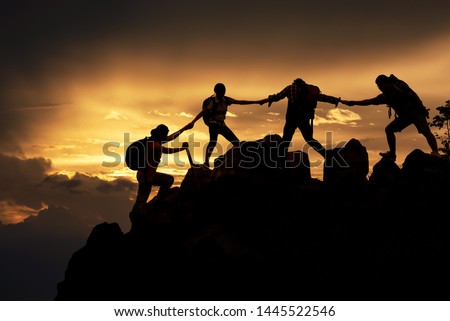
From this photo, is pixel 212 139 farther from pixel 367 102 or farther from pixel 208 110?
pixel 367 102

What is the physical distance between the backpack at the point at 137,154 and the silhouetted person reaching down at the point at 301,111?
4.77 m

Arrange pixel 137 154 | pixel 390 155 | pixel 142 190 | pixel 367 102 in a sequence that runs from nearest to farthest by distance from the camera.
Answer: pixel 390 155 → pixel 137 154 → pixel 142 190 → pixel 367 102

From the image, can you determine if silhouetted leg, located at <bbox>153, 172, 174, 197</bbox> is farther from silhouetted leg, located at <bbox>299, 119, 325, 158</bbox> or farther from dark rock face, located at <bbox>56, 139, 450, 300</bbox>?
silhouetted leg, located at <bbox>299, 119, 325, 158</bbox>

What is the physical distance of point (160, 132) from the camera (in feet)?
59.8

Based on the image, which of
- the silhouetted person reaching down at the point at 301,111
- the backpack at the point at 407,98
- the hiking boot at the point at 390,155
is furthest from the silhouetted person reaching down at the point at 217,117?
the backpack at the point at 407,98

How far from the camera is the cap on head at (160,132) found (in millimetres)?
18188

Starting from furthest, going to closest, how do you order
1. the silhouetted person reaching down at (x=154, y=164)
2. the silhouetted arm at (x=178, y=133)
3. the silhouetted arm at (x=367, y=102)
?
the silhouetted arm at (x=178, y=133) < the silhouetted arm at (x=367, y=102) < the silhouetted person reaching down at (x=154, y=164)

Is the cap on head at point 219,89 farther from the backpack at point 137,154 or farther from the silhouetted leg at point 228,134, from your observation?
the backpack at point 137,154

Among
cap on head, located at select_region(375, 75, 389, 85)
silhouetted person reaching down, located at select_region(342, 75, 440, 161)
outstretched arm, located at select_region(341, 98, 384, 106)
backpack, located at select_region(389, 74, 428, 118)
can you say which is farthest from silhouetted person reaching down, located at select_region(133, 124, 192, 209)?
backpack, located at select_region(389, 74, 428, 118)

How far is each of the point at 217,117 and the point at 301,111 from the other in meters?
2.87

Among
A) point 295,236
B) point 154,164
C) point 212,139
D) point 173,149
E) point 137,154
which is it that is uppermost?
point 212,139

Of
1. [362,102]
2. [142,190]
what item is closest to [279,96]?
[362,102]

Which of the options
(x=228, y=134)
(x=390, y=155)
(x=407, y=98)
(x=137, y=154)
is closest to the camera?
(x=407, y=98)

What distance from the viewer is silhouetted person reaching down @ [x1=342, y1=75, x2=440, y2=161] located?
17516mm
